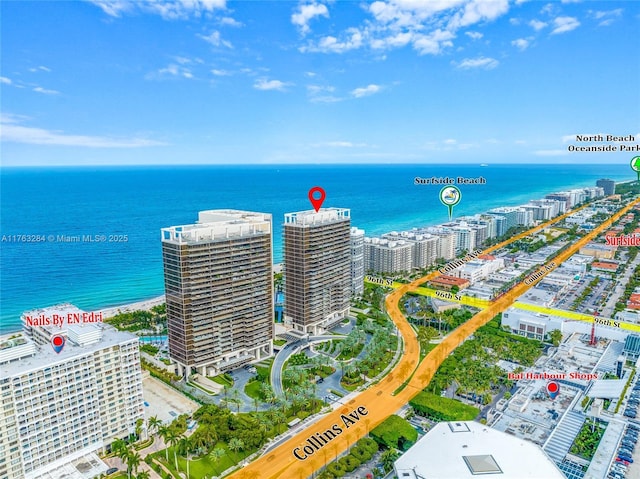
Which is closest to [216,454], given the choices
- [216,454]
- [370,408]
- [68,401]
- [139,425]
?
[216,454]

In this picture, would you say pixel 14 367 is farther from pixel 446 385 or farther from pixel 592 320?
pixel 592 320

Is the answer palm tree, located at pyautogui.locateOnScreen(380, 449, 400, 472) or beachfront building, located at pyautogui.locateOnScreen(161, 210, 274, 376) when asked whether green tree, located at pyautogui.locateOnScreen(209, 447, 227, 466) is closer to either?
palm tree, located at pyautogui.locateOnScreen(380, 449, 400, 472)

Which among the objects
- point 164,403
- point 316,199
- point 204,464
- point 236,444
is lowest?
point 204,464

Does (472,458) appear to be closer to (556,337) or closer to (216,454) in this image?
(216,454)

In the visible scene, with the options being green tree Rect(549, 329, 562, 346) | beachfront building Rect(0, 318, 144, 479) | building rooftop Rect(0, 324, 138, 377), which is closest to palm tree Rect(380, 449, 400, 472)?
beachfront building Rect(0, 318, 144, 479)

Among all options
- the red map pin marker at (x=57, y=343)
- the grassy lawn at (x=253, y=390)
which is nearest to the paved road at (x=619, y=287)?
the grassy lawn at (x=253, y=390)
